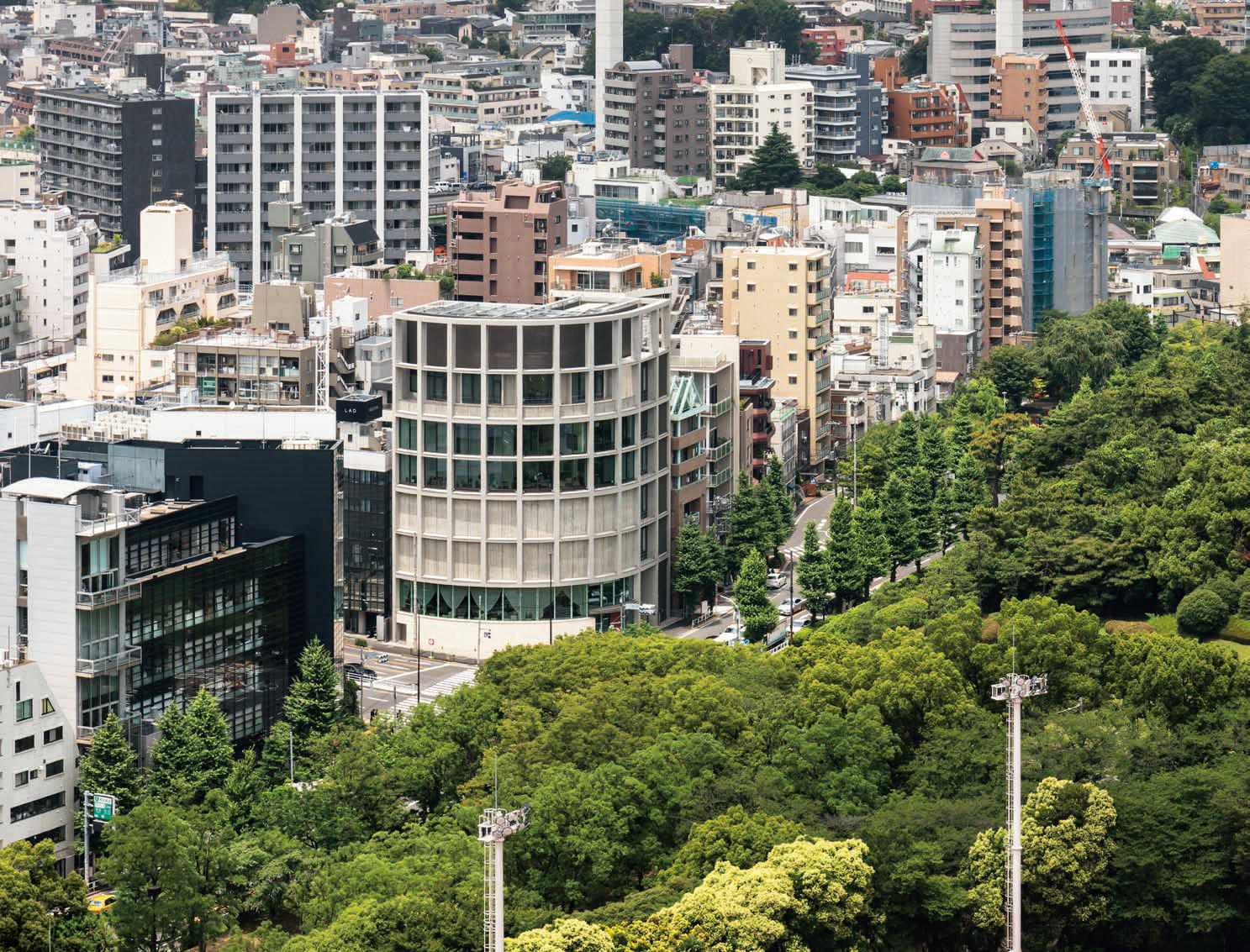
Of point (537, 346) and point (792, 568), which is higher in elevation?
point (537, 346)

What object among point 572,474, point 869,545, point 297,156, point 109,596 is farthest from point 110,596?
point 297,156

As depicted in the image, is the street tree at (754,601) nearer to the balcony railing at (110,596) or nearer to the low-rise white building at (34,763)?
the balcony railing at (110,596)

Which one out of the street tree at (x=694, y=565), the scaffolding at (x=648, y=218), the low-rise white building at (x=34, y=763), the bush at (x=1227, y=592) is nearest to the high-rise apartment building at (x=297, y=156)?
the scaffolding at (x=648, y=218)

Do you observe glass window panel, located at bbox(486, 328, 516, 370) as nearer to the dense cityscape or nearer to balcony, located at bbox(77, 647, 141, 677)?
the dense cityscape

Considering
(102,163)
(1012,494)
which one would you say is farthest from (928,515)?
(102,163)

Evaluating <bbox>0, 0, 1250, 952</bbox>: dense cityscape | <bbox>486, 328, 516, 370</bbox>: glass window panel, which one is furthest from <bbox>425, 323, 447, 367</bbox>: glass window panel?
<bbox>486, 328, 516, 370</bbox>: glass window panel

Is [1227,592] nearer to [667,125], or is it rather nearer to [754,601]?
[754,601]
